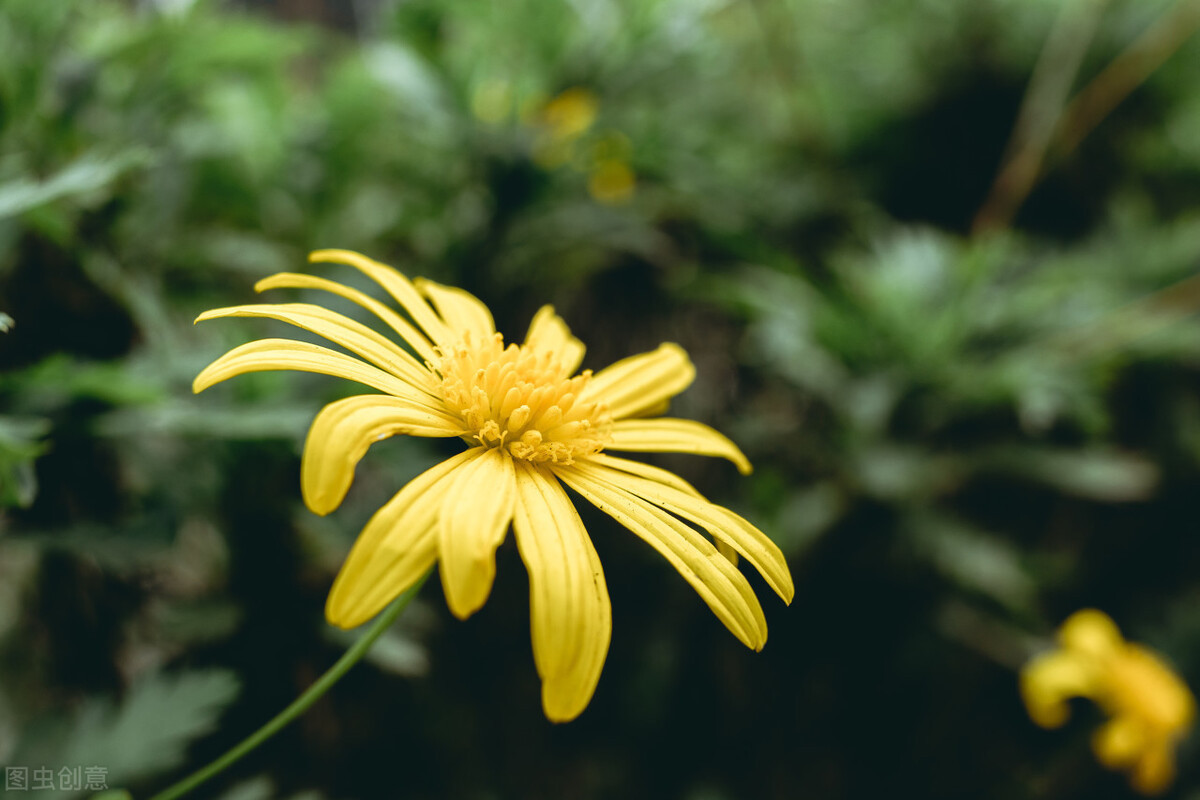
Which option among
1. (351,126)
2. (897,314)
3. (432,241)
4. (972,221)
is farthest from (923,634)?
(351,126)

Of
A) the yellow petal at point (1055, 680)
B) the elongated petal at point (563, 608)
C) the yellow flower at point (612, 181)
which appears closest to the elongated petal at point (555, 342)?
the elongated petal at point (563, 608)

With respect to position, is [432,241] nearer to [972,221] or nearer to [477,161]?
[477,161]

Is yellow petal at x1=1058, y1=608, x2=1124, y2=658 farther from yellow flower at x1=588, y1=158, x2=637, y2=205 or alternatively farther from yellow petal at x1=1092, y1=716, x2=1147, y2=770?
yellow flower at x1=588, y1=158, x2=637, y2=205

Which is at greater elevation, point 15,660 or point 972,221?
point 972,221

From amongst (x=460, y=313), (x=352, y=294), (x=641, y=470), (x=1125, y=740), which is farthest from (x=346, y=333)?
(x=1125, y=740)

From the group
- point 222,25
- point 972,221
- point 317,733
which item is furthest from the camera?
point 972,221

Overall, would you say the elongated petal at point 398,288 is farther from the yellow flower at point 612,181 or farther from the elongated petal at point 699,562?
the yellow flower at point 612,181

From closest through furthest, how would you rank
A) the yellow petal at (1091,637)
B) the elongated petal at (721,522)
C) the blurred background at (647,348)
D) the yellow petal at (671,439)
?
the elongated petal at (721,522)
the yellow petal at (671,439)
the blurred background at (647,348)
the yellow petal at (1091,637)

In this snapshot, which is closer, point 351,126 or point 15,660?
point 15,660
